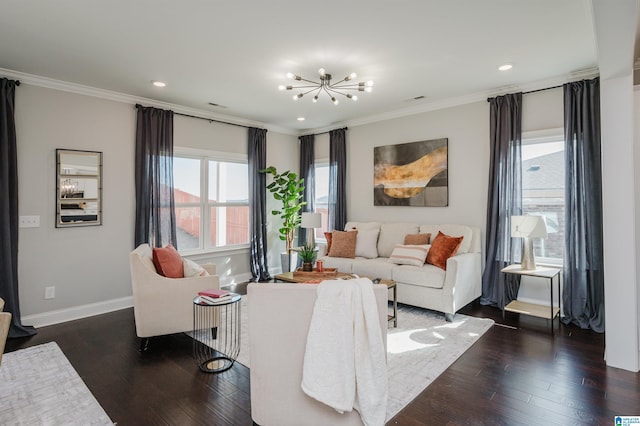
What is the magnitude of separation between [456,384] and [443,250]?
186 centimetres

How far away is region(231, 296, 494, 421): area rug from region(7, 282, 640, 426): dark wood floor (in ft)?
0.27

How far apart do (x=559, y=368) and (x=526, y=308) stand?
1.22 m

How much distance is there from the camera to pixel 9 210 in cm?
362

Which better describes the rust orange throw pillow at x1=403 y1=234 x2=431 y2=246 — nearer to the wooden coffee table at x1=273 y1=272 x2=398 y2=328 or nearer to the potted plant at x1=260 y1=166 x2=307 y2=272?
the wooden coffee table at x1=273 y1=272 x2=398 y2=328

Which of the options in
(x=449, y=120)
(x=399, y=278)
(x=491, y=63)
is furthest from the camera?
(x=449, y=120)

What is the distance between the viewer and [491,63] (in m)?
3.59

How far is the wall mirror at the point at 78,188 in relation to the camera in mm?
4023

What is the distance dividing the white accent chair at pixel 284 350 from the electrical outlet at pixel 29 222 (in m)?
3.42

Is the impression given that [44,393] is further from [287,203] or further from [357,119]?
[357,119]

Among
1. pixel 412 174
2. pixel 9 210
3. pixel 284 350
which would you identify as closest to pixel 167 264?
pixel 9 210

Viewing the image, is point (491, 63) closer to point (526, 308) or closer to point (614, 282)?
point (614, 282)

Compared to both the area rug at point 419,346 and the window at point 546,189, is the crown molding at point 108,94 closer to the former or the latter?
the area rug at point 419,346

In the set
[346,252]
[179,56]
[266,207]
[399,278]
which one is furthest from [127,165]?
[399,278]

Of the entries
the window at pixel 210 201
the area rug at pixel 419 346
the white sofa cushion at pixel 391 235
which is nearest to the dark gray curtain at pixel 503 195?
the area rug at pixel 419 346
